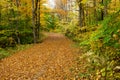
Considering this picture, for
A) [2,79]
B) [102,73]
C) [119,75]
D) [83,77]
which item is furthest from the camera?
[2,79]

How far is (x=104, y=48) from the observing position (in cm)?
882

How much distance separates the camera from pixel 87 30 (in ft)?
59.0

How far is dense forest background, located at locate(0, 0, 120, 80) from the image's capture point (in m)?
6.74

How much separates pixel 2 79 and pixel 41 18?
20.0 meters

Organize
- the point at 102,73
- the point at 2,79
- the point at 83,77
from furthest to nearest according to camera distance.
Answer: the point at 2,79
the point at 83,77
the point at 102,73

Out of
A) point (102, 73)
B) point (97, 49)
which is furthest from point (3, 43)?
point (102, 73)

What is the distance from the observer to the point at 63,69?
9.64m

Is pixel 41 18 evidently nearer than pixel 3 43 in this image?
No

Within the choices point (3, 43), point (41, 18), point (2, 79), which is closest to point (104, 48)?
point (2, 79)

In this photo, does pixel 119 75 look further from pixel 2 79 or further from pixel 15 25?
pixel 15 25

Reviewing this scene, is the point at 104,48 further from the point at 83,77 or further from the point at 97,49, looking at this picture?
the point at 83,77

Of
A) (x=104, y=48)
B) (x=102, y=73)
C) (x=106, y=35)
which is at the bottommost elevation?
(x=102, y=73)

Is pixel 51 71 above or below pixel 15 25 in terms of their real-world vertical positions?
below

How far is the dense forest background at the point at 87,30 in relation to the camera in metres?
6.74
